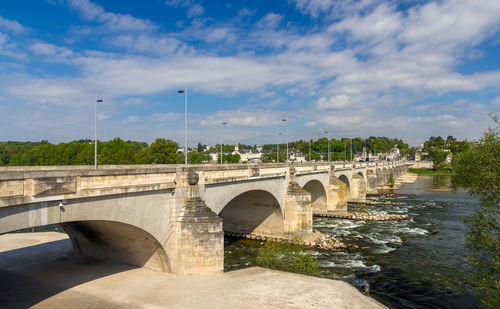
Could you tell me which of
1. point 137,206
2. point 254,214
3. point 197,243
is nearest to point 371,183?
point 254,214

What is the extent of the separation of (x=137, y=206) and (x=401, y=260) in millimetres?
22146

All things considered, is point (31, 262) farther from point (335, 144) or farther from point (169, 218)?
point (335, 144)

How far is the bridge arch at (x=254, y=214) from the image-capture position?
32906 millimetres

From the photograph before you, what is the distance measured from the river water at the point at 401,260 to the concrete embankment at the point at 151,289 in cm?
627

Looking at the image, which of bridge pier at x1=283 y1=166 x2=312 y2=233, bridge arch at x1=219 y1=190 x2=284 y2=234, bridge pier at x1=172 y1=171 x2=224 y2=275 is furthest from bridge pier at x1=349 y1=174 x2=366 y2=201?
bridge pier at x1=172 y1=171 x2=224 y2=275

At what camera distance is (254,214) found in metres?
34.3

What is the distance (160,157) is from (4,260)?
49.4 metres

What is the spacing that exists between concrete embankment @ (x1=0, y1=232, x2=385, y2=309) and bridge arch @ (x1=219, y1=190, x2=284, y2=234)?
13.8 metres

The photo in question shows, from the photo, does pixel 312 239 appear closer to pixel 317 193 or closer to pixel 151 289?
pixel 317 193

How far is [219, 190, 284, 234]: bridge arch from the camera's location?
32.9 m

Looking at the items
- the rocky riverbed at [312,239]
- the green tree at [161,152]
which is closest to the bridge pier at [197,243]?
the rocky riverbed at [312,239]

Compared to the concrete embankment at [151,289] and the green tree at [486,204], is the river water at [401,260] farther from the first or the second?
the concrete embankment at [151,289]

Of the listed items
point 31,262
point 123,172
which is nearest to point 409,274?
point 123,172

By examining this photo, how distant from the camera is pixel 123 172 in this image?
14.8 m
